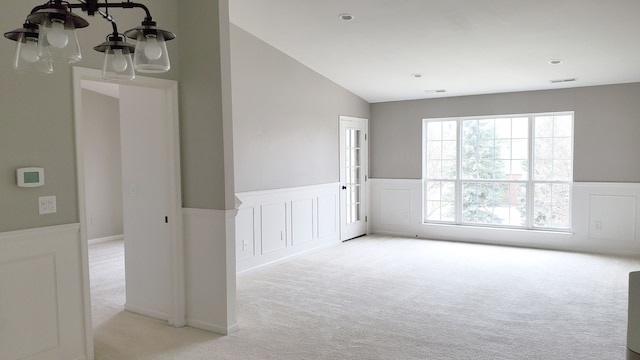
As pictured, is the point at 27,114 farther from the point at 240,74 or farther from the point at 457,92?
the point at 457,92

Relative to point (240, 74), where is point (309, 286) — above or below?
below

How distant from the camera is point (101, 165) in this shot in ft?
25.0

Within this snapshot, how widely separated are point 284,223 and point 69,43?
4623mm

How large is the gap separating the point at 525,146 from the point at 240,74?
14.6 ft

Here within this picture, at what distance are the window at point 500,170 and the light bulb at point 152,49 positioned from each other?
6.40m

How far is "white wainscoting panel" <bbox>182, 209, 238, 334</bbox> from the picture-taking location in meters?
3.62

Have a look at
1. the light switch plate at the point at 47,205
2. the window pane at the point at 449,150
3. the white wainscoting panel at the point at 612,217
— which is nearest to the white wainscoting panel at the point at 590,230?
the white wainscoting panel at the point at 612,217

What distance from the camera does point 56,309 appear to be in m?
3.00

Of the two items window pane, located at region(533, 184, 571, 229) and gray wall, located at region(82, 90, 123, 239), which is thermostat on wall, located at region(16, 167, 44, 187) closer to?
gray wall, located at region(82, 90, 123, 239)

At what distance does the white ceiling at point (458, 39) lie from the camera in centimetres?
424

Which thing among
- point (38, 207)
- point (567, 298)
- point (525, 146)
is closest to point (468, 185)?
point (525, 146)

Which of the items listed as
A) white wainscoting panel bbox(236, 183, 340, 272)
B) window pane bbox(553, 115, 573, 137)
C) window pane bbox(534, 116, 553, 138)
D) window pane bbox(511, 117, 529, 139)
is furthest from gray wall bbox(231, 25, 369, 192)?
window pane bbox(553, 115, 573, 137)

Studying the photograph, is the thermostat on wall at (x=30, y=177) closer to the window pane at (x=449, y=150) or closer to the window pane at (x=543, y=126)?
the window pane at (x=449, y=150)

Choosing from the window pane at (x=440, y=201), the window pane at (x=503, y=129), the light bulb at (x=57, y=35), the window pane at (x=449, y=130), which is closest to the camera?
the light bulb at (x=57, y=35)
